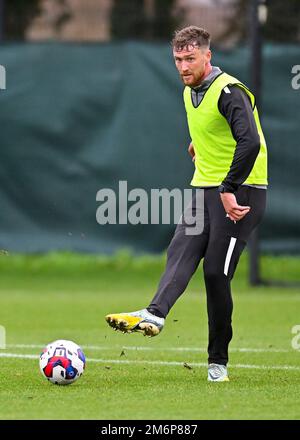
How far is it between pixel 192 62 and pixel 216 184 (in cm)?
79

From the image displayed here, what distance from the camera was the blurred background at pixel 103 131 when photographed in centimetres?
1477

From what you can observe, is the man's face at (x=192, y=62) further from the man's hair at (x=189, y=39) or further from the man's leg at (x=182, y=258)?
the man's leg at (x=182, y=258)

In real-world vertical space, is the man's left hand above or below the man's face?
below

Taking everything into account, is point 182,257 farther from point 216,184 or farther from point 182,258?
point 216,184

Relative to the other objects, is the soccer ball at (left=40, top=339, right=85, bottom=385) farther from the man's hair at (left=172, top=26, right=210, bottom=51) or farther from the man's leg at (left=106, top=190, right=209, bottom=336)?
the man's hair at (left=172, top=26, right=210, bottom=51)

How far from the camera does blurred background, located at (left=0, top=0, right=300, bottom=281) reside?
1477 cm

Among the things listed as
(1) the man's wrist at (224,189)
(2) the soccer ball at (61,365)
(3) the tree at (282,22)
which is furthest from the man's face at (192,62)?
(3) the tree at (282,22)

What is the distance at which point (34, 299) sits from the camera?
13094 mm

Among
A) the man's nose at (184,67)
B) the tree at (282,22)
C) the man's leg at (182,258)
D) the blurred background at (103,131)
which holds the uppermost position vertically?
the man's nose at (184,67)

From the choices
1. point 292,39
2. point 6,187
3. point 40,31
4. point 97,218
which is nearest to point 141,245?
point 97,218

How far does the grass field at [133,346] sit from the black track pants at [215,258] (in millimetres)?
387

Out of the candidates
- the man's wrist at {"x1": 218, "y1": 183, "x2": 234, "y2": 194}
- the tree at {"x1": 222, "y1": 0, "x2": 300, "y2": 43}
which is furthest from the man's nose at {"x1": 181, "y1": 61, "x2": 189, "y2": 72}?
the tree at {"x1": 222, "y1": 0, "x2": 300, "y2": 43}

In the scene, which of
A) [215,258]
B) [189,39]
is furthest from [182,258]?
Result: [189,39]

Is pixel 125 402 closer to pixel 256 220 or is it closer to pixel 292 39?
pixel 256 220
